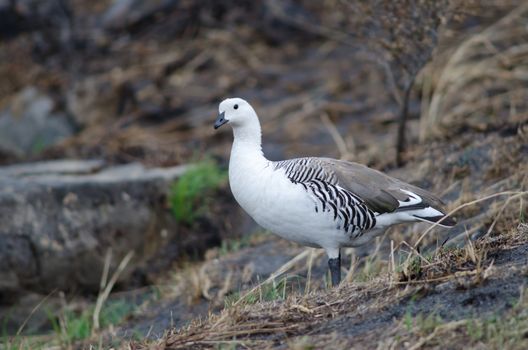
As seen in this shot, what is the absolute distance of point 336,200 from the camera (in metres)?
5.64

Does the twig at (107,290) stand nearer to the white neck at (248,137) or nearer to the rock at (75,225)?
the rock at (75,225)

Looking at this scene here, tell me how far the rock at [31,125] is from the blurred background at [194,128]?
0.09 feet

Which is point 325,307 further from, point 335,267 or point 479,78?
point 479,78

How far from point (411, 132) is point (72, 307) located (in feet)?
12.9

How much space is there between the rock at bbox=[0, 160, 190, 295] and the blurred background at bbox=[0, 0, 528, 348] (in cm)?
1

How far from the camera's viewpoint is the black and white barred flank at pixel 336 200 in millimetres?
5621

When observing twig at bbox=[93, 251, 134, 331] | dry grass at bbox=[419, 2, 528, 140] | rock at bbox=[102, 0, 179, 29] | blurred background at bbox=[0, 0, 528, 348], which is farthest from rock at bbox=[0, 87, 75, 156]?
dry grass at bbox=[419, 2, 528, 140]

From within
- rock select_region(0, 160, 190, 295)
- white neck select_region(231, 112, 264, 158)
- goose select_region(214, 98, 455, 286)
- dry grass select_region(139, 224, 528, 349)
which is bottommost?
rock select_region(0, 160, 190, 295)

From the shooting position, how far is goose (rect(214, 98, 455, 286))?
561 centimetres

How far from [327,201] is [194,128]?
582cm

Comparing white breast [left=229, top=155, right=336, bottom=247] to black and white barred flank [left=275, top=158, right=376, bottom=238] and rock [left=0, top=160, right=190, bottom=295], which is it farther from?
rock [left=0, top=160, right=190, bottom=295]

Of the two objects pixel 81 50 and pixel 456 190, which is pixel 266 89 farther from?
pixel 456 190

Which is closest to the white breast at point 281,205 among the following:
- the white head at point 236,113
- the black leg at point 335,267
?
the black leg at point 335,267

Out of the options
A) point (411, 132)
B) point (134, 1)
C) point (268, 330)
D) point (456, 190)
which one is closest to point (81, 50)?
point (134, 1)
